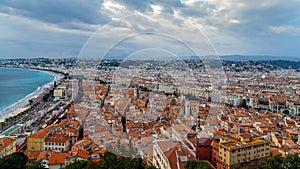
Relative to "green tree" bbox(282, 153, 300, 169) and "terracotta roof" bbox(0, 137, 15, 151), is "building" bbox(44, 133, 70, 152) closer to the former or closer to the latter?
"terracotta roof" bbox(0, 137, 15, 151)

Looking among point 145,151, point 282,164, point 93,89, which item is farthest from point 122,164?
point 282,164

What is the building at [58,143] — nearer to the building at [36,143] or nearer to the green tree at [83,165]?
the building at [36,143]

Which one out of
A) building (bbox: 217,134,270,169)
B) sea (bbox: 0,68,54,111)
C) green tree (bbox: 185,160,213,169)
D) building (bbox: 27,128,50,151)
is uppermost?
green tree (bbox: 185,160,213,169)

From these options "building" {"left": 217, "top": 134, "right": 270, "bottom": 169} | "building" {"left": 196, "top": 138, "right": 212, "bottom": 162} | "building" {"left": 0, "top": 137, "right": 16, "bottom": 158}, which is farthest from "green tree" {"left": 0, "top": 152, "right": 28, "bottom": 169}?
"building" {"left": 217, "top": 134, "right": 270, "bottom": 169}

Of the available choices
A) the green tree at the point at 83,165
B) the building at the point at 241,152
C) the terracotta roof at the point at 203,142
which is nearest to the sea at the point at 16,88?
the green tree at the point at 83,165

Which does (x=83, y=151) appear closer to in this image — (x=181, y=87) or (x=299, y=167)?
(x=181, y=87)
